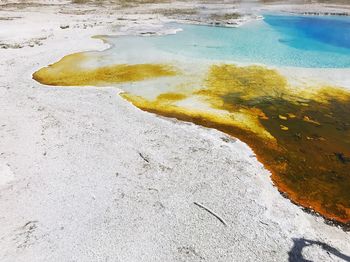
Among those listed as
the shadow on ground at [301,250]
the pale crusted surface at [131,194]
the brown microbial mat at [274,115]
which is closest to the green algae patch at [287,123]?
the brown microbial mat at [274,115]

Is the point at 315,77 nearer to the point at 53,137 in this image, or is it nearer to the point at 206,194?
the point at 206,194

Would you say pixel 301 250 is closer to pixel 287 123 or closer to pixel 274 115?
pixel 287 123

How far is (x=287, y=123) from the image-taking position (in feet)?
45.6

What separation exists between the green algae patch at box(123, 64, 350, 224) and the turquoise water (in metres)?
4.33

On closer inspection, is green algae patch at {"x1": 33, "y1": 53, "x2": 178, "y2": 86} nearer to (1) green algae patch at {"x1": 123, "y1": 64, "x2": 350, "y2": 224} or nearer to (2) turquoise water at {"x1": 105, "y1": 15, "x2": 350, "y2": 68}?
(1) green algae patch at {"x1": 123, "y1": 64, "x2": 350, "y2": 224}

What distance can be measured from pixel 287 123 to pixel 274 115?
84 cm

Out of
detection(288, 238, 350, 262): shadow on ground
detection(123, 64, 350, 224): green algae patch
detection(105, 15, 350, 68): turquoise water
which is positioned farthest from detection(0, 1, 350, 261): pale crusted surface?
detection(105, 15, 350, 68): turquoise water

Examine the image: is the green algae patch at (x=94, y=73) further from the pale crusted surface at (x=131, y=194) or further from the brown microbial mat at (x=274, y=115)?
the pale crusted surface at (x=131, y=194)

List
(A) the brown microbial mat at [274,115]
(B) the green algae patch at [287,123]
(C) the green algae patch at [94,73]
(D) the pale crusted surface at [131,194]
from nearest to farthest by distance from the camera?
(D) the pale crusted surface at [131,194], (B) the green algae patch at [287,123], (A) the brown microbial mat at [274,115], (C) the green algae patch at [94,73]

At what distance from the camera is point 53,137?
1209 cm

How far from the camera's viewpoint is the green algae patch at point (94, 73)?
1809cm

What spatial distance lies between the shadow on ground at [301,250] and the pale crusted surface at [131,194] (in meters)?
0.05

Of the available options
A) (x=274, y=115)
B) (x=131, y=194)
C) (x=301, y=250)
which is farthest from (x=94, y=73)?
(x=301, y=250)

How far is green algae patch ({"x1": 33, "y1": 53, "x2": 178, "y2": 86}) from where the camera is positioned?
59.4 ft
